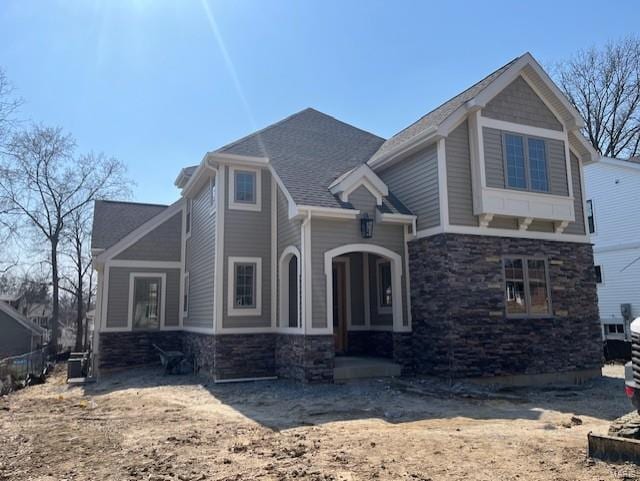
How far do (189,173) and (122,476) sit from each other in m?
12.5

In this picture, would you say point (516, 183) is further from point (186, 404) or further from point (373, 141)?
point (186, 404)

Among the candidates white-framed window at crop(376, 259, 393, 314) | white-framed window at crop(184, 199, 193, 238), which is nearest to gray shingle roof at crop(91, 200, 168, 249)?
white-framed window at crop(184, 199, 193, 238)

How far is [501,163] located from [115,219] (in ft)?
46.3

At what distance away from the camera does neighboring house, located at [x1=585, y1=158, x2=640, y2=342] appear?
19.1 metres

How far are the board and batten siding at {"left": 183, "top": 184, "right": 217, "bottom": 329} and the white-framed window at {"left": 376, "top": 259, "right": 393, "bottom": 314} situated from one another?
4.37m

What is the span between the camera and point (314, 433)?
21.4 ft

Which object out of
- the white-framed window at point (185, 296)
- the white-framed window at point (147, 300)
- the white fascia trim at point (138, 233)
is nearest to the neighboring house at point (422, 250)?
the white-framed window at point (185, 296)

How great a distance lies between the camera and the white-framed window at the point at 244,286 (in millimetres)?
12078

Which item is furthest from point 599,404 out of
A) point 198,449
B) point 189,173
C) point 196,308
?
point 189,173

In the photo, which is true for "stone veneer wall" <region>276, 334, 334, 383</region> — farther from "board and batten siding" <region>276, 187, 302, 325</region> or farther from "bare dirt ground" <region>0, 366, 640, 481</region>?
"board and batten siding" <region>276, 187, 302, 325</region>

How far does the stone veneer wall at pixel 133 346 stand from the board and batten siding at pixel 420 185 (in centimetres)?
859

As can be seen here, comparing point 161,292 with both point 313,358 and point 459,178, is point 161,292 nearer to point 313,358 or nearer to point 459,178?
point 313,358

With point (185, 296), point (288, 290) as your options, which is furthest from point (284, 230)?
point (185, 296)

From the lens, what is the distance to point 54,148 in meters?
27.2
